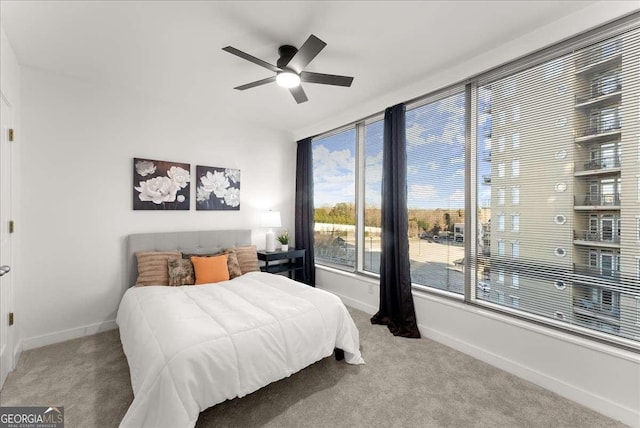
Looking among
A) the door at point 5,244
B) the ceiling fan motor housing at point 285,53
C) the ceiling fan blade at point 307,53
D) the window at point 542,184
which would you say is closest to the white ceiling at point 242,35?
the ceiling fan motor housing at point 285,53

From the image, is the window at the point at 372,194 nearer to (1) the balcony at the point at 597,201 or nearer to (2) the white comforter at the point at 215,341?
(2) the white comforter at the point at 215,341

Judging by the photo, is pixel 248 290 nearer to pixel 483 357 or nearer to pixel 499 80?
pixel 483 357

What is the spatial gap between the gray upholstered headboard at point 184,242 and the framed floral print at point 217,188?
383 millimetres

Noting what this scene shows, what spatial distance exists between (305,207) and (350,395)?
303 centimetres

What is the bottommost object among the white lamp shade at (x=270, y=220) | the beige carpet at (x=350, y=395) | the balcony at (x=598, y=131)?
the beige carpet at (x=350, y=395)

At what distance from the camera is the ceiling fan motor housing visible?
7.82ft

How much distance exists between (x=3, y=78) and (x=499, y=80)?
13.5 ft

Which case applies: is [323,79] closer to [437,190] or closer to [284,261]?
[437,190]

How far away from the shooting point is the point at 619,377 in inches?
73.5

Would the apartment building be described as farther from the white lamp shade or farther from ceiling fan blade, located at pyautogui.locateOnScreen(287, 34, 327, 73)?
the white lamp shade

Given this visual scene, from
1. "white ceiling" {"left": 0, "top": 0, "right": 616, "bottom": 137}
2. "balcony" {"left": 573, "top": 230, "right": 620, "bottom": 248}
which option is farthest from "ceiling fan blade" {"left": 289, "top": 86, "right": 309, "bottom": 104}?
"balcony" {"left": 573, "top": 230, "right": 620, "bottom": 248}

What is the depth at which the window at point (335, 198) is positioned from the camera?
165 inches

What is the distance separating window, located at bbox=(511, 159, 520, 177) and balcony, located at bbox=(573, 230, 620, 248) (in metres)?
0.62

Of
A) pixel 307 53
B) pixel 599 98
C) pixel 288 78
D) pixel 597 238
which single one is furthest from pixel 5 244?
pixel 599 98
